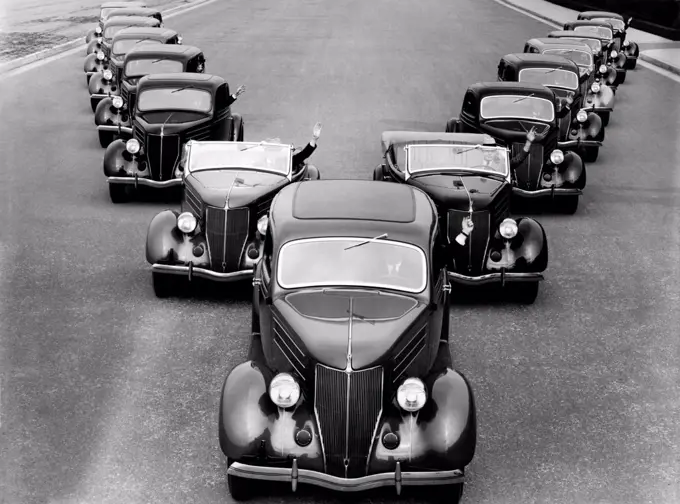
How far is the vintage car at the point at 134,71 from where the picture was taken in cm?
1744

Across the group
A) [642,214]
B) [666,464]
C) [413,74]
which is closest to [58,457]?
[666,464]

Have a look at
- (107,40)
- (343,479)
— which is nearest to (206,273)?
(343,479)

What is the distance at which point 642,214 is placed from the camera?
14531 millimetres

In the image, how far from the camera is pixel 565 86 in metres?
18.2

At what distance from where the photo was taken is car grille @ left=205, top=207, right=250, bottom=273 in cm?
1053

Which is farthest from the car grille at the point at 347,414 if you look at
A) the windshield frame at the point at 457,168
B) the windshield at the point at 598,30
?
the windshield at the point at 598,30

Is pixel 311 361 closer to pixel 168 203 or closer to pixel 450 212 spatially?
pixel 450 212

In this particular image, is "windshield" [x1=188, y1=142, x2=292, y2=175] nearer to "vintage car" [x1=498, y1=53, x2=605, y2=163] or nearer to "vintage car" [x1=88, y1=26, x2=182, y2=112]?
"vintage car" [x1=498, y1=53, x2=605, y2=163]

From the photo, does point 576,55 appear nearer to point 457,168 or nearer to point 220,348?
point 457,168

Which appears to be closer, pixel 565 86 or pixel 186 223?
pixel 186 223

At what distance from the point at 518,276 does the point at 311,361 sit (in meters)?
4.07

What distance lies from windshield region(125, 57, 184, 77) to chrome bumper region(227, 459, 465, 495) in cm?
1289

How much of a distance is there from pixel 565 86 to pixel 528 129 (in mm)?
3829

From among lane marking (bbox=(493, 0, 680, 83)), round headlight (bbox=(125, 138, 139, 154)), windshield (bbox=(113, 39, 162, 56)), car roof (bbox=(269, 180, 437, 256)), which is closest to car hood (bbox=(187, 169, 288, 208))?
car roof (bbox=(269, 180, 437, 256))
